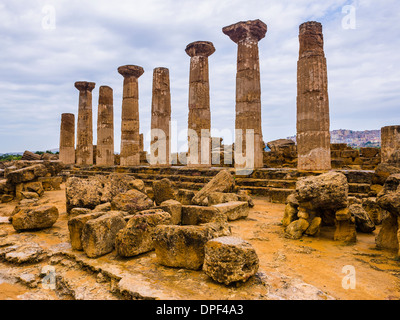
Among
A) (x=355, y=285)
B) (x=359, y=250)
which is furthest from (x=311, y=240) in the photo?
(x=355, y=285)

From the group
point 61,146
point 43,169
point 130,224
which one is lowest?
point 130,224

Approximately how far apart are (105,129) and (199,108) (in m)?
8.28

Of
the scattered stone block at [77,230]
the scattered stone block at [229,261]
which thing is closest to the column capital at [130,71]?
the scattered stone block at [77,230]

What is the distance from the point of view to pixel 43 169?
10.2 meters

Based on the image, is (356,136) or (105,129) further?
(356,136)

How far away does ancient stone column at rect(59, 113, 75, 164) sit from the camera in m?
20.3

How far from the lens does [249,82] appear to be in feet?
36.7

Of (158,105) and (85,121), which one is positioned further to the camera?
(85,121)

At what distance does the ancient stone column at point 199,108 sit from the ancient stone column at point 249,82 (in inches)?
77.2

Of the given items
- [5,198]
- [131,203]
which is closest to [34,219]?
[131,203]

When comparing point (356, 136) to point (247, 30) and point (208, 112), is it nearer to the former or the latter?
point (208, 112)

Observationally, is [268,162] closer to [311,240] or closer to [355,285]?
[311,240]
